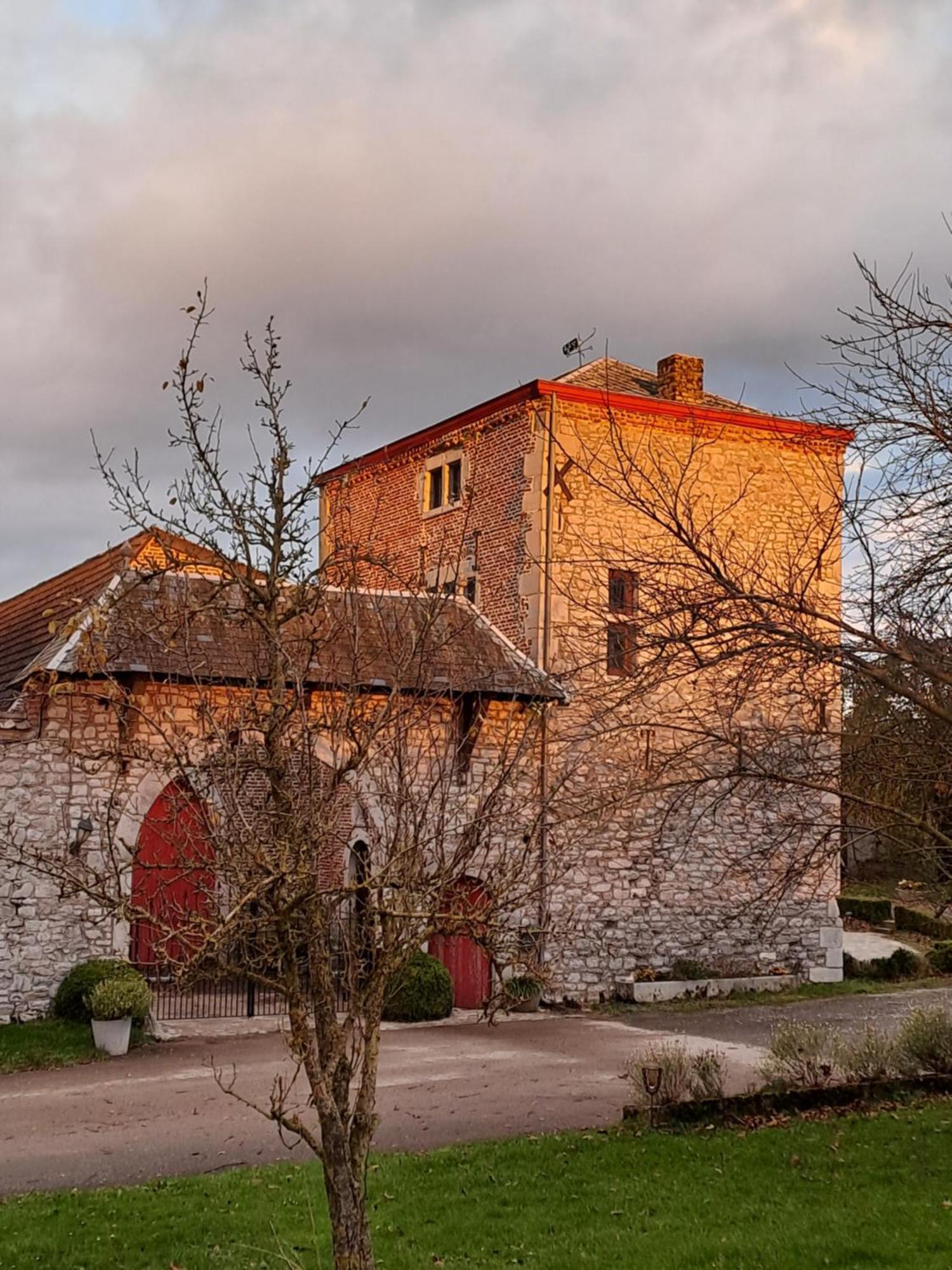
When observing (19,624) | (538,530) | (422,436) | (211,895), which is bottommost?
(211,895)

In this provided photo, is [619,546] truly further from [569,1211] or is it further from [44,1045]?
[569,1211]

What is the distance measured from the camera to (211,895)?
5.15 m

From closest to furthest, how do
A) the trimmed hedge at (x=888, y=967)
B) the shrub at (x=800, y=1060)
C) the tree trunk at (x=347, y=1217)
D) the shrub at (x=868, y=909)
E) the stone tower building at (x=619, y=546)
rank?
the tree trunk at (x=347, y=1217), the shrub at (x=800, y=1060), the stone tower building at (x=619, y=546), the trimmed hedge at (x=888, y=967), the shrub at (x=868, y=909)

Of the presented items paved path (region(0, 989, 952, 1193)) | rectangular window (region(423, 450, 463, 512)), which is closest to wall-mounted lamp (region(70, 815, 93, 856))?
paved path (region(0, 989, 952, 1193))

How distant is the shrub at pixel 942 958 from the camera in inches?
903

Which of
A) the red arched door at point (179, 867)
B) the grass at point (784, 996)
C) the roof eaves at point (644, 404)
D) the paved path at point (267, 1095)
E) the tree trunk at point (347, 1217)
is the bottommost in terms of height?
the grass at point (784, 996)

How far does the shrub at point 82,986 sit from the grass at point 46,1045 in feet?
0.33

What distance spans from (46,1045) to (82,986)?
775 millimetres

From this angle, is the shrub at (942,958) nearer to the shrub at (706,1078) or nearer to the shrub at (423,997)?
the shrub at (423,997)

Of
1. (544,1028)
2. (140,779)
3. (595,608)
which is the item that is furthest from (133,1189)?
(544,1028)

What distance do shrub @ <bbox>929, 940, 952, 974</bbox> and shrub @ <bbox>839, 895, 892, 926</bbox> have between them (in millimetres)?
5009

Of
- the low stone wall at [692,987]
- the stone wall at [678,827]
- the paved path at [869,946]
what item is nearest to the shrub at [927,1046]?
the stone wall at [678,827]

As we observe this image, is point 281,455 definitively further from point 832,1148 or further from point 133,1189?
point 832,1148

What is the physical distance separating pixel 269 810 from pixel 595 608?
4.19m
